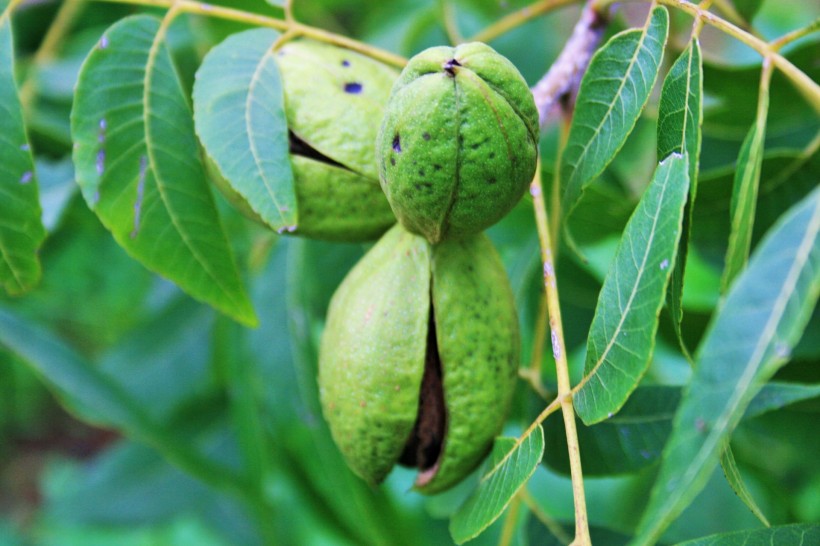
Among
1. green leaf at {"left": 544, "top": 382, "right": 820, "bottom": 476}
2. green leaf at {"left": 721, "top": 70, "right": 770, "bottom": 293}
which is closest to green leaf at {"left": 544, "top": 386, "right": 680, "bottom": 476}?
green leaf at {"left": 544, "top": 382, "right": 820, "bottom": 476}

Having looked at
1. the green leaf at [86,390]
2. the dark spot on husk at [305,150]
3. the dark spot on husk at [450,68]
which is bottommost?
the green leaf at [86,390]

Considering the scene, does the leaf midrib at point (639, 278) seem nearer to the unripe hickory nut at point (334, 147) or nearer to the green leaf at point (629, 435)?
the green leaf at point (629, 435)

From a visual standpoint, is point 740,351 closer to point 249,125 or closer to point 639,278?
point 639,278

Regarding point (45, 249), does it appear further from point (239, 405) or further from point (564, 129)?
point (564, 129)

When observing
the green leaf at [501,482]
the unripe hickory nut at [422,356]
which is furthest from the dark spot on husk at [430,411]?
the green leaf at [501,482]

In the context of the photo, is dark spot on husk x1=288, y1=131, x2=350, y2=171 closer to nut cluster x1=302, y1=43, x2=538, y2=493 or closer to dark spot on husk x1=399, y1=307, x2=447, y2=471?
nut cluster x1=302, y1=43, x2=538, y2=493

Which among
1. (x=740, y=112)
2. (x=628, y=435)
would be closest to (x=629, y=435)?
(x=628, y=435)

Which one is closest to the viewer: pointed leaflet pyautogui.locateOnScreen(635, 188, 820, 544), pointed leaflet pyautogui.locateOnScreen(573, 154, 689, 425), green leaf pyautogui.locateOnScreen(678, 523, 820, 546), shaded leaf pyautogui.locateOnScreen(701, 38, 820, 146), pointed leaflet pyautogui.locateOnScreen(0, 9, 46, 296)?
pointed leaflet pyautogui.locateOnScreen(635, 188, 820, 544)
